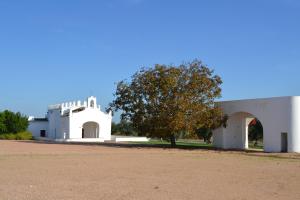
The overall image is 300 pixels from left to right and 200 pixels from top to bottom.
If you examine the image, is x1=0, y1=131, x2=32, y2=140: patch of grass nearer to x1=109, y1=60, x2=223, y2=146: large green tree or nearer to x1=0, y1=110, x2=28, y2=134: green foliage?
x1=0, y1=110, x2=28, y2=134: green foliage

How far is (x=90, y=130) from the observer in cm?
6241

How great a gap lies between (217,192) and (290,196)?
6.30 ft

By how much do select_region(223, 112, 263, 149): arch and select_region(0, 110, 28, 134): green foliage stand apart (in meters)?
30.4

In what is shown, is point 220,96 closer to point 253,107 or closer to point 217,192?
point 253,107

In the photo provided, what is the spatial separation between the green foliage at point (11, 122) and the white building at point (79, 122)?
4.46 meters

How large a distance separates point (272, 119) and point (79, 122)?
Answer: 92.5 feet

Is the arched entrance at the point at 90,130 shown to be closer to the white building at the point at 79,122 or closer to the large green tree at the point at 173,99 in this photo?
the white building at the point at 79,122

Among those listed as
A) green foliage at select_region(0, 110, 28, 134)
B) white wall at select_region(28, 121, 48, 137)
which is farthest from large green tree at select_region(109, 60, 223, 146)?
white wall at select_region(28, 121, 48, 137)

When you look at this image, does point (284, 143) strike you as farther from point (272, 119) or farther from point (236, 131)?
point (236, 131)

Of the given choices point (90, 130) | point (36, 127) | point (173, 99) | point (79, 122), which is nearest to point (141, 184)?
point (173, 99)

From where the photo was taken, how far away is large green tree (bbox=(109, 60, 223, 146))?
37.5 meters

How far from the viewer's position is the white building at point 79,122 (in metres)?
57.1

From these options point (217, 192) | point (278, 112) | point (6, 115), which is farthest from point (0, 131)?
point (217, 192)

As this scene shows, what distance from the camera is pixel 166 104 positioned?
125ft
